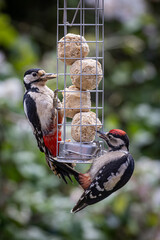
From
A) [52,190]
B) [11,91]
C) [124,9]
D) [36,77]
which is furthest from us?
[124,9]

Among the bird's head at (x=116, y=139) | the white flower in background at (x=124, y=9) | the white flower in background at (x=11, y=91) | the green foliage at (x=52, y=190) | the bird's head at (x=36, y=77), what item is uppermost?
the white flower in background at (x=124, y=9)

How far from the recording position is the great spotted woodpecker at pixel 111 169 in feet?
9.37

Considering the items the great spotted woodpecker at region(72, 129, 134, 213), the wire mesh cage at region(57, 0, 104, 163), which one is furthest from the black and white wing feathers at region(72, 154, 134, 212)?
the wire mesh cage at region(57, 0, 104, 163)

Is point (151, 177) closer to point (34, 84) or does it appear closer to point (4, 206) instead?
point (4, 206)

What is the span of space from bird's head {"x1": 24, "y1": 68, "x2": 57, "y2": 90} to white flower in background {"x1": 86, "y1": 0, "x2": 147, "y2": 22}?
126 inches

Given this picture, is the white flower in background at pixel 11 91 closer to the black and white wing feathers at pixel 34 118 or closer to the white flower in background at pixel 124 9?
the black and white wing feathers at pixel 34 118

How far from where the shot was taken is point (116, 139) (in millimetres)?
2863

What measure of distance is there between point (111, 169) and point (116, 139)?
7.9 inches

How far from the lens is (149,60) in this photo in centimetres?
713

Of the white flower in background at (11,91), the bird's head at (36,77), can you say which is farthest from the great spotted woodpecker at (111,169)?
the white flower in background at (11,91)

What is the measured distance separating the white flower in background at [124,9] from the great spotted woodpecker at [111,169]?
3666 mm

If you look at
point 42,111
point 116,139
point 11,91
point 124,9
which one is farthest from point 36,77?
point 124,9

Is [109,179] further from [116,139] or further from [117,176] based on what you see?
[116,139]

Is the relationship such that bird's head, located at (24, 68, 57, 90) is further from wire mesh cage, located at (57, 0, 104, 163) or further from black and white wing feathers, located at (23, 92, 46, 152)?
wire mesh cage, located at (57, 0, 104, 163)
